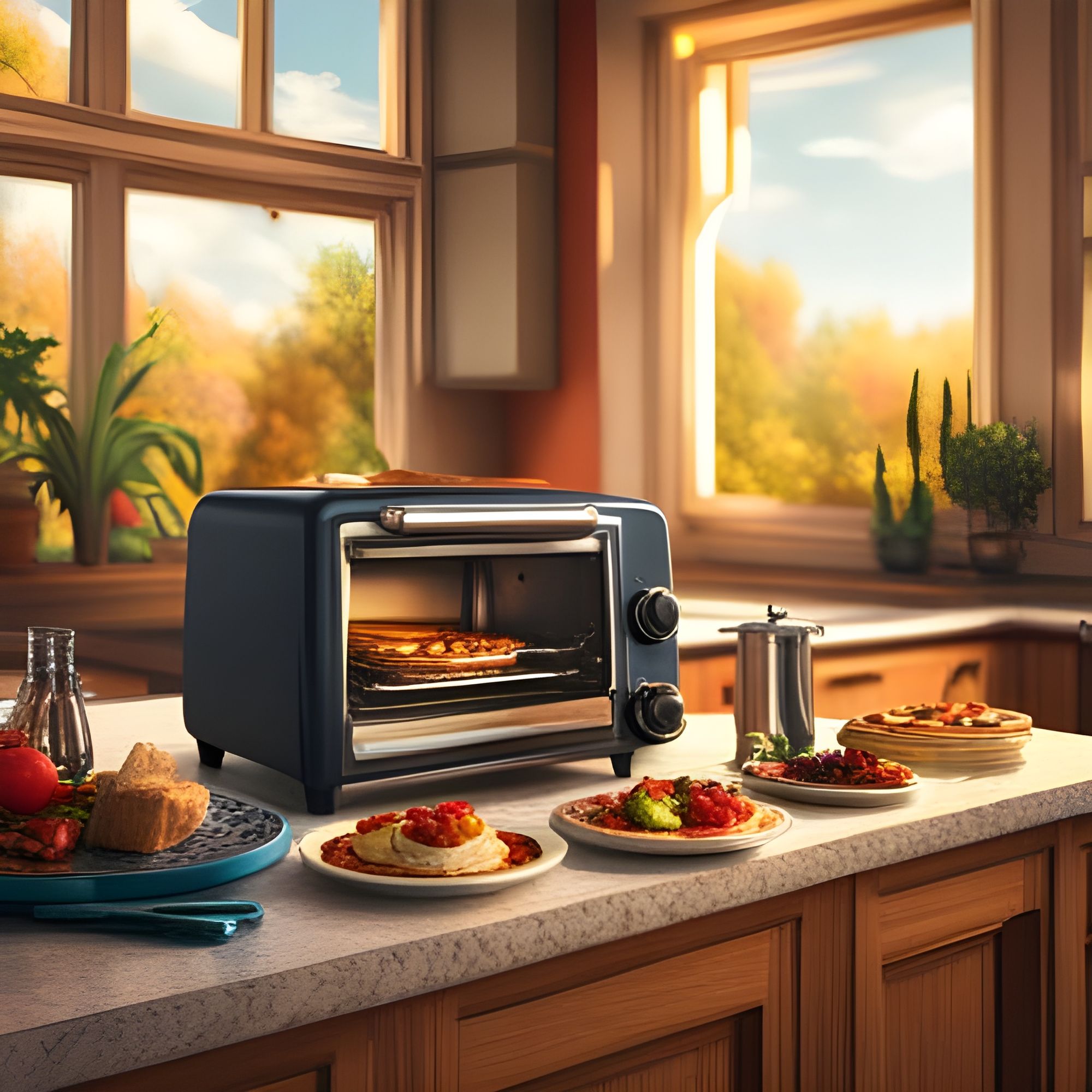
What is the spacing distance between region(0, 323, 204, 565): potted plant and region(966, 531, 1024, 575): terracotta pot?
1549 millimetres

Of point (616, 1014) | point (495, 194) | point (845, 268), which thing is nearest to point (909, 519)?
point (845, 268)

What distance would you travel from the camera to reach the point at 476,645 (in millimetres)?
1419

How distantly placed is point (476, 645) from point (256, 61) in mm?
1692

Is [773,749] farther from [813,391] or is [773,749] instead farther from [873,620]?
[813,391]

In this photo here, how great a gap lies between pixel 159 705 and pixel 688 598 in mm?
1343

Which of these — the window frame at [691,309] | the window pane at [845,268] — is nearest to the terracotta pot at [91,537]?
the window frame at [691,309]

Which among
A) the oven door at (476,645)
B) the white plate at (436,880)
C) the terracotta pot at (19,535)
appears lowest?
the white plate at (436,880)

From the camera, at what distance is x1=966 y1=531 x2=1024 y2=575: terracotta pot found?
8.51 feet

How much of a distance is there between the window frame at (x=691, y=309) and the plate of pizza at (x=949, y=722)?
1214mm

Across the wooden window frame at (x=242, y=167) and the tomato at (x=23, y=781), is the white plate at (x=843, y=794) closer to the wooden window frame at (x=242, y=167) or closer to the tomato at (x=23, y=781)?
the tomato at (x=23, y=781)

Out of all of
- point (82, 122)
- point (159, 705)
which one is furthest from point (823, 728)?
point (82, 122)

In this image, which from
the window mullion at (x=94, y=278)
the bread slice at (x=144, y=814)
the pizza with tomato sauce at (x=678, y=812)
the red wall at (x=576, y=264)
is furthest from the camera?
the red wall at (x=576, y=264)

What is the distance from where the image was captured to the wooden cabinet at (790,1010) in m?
0.93

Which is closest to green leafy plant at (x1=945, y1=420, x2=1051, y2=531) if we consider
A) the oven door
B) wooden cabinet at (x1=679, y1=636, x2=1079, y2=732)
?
wooden cabinet at (x1=679, y1=636, x2=1079, y2=732)
